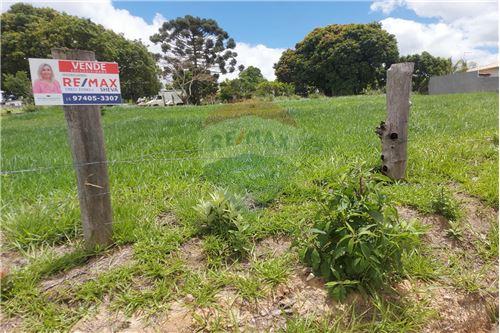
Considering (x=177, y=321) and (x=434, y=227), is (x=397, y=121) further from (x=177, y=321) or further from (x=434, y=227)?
(x=177, y=321)

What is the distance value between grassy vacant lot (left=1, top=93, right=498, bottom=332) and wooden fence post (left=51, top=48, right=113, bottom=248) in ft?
0.48

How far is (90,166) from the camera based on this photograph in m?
2.01

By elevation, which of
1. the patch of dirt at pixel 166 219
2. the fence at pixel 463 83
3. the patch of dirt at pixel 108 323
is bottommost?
the patch of dirt at pixel 108 323

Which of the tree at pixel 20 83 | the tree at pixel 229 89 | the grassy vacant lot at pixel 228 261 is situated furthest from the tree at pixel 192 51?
the grassy vacant lot at pixel 228 261

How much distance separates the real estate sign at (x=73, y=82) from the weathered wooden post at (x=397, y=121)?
2.63m

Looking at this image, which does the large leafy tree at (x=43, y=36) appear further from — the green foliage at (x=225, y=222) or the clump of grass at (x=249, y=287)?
the clump of grass at (x=249, y=287)

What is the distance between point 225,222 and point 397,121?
6.98 ft

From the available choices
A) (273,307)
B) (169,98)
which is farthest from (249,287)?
(169,98)

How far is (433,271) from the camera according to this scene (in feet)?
6.93

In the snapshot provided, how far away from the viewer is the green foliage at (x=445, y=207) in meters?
2.63

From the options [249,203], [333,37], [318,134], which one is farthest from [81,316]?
[333,37]

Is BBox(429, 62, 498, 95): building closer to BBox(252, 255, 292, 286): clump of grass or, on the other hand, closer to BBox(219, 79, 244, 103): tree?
BBox(219, 79, 244, 103): tree

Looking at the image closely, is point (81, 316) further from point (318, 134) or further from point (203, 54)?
point (203, 54)

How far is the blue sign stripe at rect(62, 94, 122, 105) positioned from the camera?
70.4 inches
